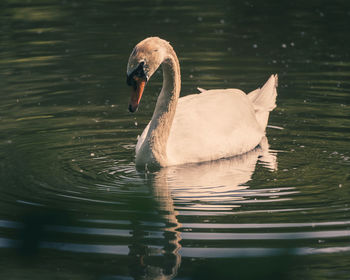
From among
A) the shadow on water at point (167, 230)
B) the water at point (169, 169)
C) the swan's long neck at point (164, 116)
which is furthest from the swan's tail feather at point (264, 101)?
the swan's long neck at point (164, 116)

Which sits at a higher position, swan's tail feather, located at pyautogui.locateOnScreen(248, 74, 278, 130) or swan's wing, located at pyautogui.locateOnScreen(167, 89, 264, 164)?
swan's wing, located at pyautogui.locateOnScreen(167, 89, 264, 164)

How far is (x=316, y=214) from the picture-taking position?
716cm

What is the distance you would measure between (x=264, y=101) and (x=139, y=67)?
11.3 feet

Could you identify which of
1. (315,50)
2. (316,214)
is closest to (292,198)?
(316,214)

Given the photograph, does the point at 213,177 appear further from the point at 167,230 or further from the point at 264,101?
the point at 264,101

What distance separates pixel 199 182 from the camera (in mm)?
8453

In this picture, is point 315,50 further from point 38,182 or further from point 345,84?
point 38,182

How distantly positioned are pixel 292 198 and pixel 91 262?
7.88ft

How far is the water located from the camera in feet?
19.2

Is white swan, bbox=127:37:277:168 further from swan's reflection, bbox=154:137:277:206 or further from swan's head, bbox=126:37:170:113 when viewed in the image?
swan's reflection, bbox=154:137:277:206

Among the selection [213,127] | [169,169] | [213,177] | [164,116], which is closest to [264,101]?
[213,127]

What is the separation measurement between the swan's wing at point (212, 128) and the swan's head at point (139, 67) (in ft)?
3.40

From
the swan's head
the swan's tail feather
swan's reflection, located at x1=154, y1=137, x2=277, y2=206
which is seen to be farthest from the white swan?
the swan's tail feather

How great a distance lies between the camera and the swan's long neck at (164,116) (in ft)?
29.7
